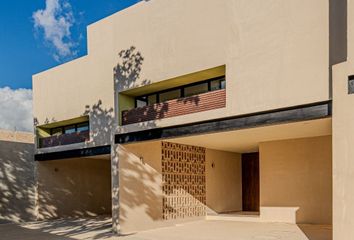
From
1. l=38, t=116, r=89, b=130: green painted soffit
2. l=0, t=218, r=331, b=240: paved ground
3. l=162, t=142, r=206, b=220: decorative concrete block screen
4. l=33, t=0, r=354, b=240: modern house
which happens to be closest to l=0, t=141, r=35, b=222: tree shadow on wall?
l=33, t=0, r=354, b=240: modern house

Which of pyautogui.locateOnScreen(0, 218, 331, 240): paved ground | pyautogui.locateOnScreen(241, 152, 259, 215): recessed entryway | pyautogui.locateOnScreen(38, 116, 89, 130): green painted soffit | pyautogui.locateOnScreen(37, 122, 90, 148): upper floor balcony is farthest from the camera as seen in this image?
pyautogui.locateOnScreen(241, 152, 259, 215): recessed entryway

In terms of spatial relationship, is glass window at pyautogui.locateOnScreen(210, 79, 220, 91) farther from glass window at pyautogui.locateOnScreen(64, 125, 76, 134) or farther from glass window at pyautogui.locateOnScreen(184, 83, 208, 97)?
glass window at pyautogui.locateOnScreen(64, 125, 76, 134)

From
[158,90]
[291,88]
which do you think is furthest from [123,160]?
[291,88]

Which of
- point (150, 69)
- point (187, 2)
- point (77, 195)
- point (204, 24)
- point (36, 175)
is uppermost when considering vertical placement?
point (187, 2)

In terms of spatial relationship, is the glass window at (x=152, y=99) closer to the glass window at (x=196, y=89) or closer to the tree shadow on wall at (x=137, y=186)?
the glass window at (x=196, y=89)

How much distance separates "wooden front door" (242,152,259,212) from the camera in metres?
14.9

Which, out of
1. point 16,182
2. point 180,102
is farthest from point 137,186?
point 16,182

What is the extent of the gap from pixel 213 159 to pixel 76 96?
6.10m

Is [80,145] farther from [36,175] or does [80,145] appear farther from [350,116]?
[350,116]

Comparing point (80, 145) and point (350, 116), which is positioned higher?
point (350, 116)

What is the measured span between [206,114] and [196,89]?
1.81 metres

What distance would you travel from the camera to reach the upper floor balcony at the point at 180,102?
920 centimetres

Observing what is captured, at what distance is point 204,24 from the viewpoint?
9297mm

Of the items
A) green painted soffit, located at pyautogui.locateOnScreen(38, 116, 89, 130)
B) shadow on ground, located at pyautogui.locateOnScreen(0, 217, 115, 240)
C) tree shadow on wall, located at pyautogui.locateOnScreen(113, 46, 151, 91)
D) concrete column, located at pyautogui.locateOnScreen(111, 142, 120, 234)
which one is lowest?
shadow on ground, located at pyautogui.locateOnScreen(0, 217, 115, 240)
